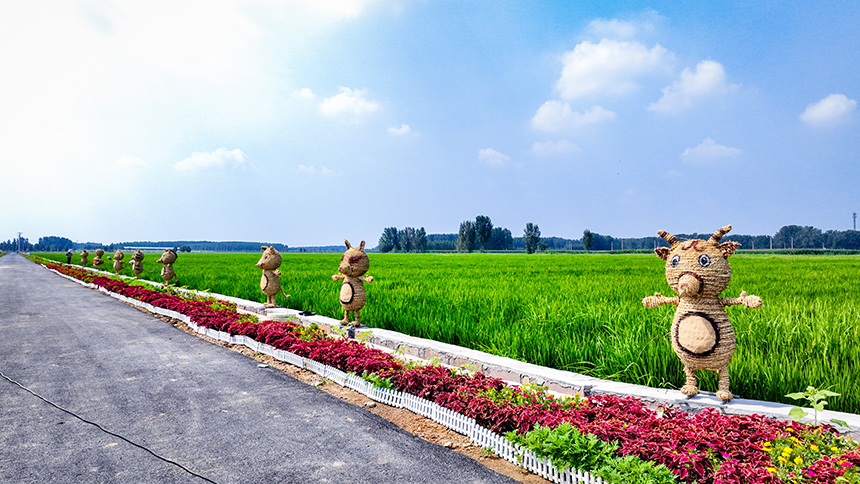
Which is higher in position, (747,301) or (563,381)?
(747,301)

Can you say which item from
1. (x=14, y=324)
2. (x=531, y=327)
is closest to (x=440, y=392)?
(x=531, y=327)

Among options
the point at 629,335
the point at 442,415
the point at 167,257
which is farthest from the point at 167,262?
the point at 629,335

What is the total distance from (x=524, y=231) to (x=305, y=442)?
333 ft

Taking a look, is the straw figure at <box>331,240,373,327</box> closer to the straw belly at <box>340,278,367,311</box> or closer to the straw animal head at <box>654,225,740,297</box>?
the straw belly at <box>340,278,367,311</box>

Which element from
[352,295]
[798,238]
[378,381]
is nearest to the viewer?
[378,381]

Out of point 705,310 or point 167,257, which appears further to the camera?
point 167,257

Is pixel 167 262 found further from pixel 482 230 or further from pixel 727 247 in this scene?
pixel 482 230

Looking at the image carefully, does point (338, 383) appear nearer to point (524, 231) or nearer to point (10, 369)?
point (10, 369)

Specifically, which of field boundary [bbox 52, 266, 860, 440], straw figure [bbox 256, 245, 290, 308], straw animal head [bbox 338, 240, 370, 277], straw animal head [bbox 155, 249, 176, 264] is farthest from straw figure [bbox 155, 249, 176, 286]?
field boundary [bbox 52, 266, 860, 440]

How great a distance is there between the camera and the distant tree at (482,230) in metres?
108

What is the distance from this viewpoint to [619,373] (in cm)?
448

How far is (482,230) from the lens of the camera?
108312 millimetres

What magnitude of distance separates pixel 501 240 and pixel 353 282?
111 meters

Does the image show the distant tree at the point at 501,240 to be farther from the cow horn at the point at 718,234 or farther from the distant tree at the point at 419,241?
the cow horn at the point at 718,234
